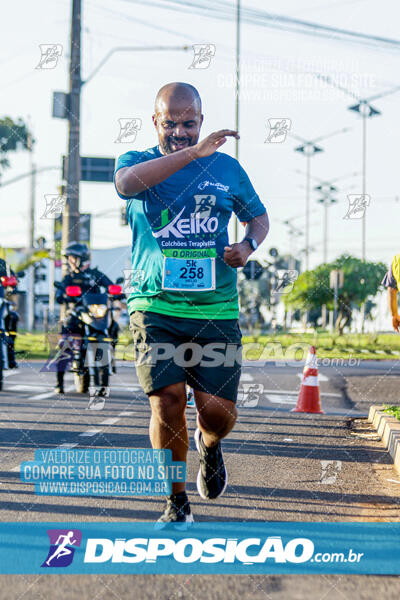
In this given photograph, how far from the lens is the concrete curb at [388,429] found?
614 cm

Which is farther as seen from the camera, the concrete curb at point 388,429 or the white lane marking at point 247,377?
the white lane marking at point 247,377

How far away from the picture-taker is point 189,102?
3926 mm

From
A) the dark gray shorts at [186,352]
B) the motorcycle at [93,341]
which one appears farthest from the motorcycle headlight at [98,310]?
the dark gray shorts at [186,352]

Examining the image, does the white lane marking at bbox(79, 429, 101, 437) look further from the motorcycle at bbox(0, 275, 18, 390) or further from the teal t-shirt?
the motorcycle at bbox(0, 275, 18, 390)

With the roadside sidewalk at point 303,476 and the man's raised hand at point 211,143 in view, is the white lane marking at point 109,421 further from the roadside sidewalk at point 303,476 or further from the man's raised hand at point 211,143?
the man's raised hand at point 211,143

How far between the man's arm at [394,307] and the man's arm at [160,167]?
3703 mm

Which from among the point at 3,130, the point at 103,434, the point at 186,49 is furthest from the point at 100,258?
the point at 103,434

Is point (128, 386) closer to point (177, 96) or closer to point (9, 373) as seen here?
point (9, 373)

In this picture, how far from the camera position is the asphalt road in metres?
3.09

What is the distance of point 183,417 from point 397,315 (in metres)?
3.50

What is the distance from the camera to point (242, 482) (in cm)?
514

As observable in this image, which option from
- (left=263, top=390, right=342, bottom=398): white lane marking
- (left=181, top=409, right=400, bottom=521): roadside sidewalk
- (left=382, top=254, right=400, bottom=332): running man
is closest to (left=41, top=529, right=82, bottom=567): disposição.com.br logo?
(left=181, top=409, right=400, bottom=521): roadside sidewalk

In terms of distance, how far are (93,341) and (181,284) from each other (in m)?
6.80

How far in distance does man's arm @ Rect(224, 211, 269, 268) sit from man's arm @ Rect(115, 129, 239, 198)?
429 millimetres
